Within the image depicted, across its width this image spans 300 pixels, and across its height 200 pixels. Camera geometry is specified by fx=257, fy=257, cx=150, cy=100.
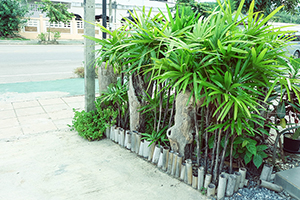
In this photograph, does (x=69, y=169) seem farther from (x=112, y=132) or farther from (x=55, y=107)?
(x=55, y=107)

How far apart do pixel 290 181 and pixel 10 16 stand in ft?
75.1

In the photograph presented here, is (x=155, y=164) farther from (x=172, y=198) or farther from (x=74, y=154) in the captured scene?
(x=74, y=154)

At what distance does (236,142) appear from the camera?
108 inches

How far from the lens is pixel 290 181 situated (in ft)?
8.98

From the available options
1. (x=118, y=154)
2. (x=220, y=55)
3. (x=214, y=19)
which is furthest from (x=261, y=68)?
(x=118, y=154)

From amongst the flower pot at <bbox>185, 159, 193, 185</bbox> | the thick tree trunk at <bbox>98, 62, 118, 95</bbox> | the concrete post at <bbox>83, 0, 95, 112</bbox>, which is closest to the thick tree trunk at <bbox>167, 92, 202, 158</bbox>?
the flower pot at <bbox>185, 159, 193, 185</bbox>

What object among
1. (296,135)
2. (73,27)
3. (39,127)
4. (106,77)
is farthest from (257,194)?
(73,27)

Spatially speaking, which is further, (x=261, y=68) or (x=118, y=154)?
(x=118, y=154)

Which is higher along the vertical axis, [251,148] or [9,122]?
[251,148]

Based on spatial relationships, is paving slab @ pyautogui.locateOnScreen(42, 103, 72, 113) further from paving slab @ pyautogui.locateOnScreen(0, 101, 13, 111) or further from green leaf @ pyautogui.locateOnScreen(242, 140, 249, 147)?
green leaf @ pyautogui.locateOnScreen(242, 140, 249, 147)

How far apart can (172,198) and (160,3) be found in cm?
2960

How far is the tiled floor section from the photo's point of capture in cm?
431

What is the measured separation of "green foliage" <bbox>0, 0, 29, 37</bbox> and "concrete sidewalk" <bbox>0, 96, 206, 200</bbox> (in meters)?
18.9

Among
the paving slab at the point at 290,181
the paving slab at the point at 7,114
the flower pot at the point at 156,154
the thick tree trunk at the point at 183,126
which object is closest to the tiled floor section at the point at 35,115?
the paving slab at the point at 7,114
